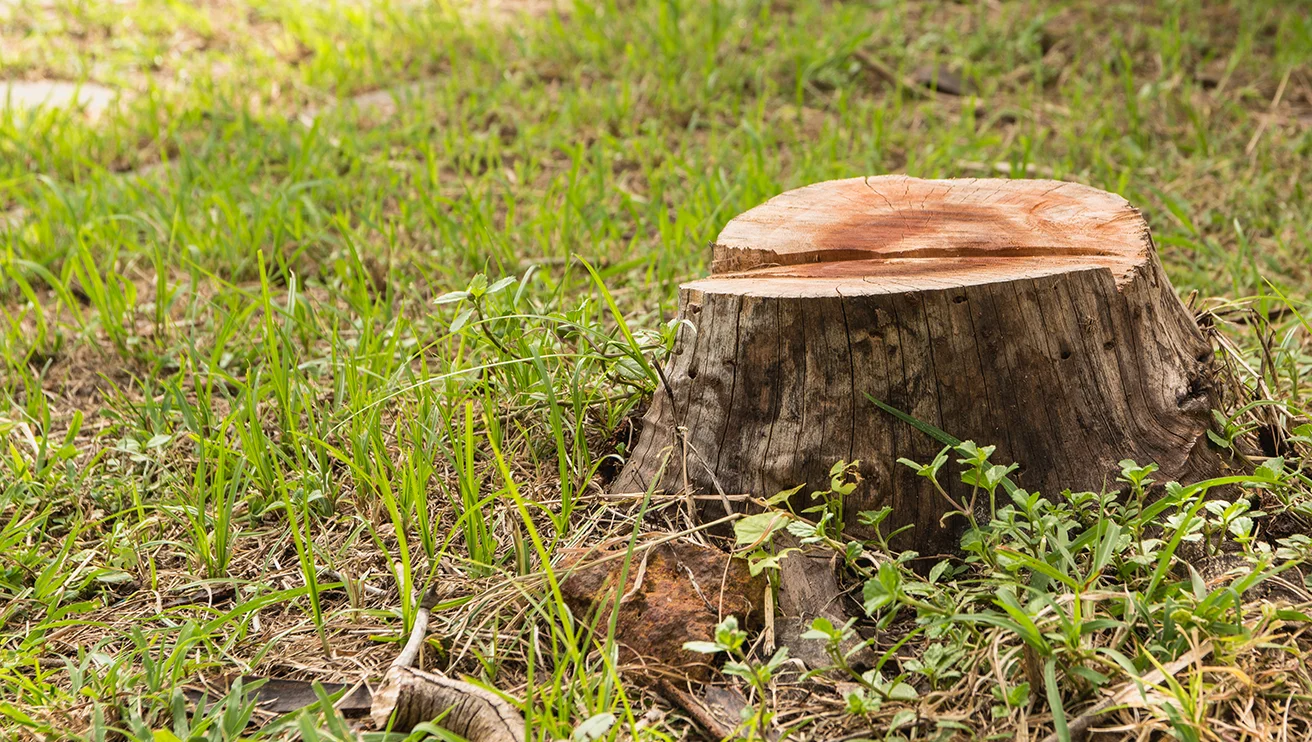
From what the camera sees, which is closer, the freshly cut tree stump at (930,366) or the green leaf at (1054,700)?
the green leaf at (1054,700)

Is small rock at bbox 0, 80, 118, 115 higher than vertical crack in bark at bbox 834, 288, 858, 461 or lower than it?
higher

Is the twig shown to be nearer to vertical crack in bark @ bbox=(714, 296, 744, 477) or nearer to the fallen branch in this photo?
the fallen branch

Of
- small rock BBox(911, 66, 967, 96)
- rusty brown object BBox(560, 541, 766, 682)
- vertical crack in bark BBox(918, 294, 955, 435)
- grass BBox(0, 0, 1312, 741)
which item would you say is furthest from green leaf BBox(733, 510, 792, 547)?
small rock BBox(911, 66, 967, 96)

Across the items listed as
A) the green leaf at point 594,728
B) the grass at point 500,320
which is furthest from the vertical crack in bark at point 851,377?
the green leaf at point 594,728

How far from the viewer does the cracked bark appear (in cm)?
181

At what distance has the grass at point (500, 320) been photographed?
1.67 m

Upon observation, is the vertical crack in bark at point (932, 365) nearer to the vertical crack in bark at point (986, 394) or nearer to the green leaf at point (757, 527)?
the vertical crack in bark at point (986, 394)

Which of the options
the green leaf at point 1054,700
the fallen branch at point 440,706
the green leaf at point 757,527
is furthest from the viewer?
the green leaf at point 757,527

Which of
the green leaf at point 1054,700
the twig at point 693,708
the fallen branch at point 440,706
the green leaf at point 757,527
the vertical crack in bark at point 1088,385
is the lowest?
the twig at point 693,708

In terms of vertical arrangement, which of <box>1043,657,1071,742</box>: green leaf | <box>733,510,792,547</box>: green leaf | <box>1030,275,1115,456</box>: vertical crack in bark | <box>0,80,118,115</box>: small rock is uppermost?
<box>0,80,118,115</box>: small rock

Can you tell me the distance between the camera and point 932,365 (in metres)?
1.82

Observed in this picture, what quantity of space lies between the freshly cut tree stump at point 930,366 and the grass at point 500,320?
0.12 m

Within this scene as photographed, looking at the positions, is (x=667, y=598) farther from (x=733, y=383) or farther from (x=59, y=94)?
(x=59, y=94)

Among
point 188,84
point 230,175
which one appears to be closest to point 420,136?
point 230,175
